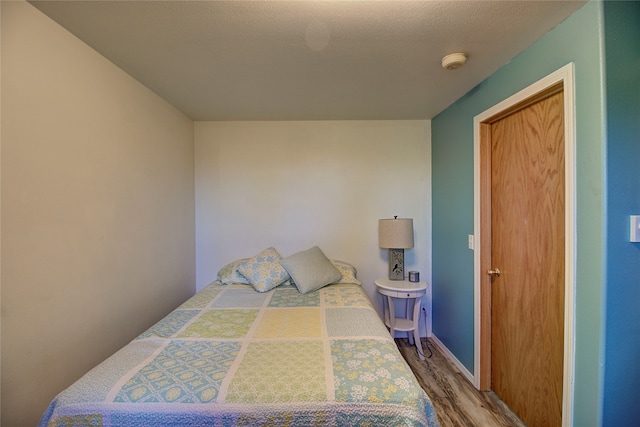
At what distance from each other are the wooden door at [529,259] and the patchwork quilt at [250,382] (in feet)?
3.13

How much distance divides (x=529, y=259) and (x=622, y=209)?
60 centimetres

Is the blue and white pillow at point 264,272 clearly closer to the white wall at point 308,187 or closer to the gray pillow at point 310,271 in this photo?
the gray pillow at point 310,271

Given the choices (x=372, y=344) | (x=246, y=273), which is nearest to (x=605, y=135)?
(x=372, y=344)

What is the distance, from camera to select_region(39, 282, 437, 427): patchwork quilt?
1000 millimetres

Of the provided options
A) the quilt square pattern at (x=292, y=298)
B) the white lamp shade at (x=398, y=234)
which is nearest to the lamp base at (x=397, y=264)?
the white lamp shade at (x=398, y=234)

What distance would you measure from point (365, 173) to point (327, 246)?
878 millimetres

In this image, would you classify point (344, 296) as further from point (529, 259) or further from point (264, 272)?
point (529, 259)

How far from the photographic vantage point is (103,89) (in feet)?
5.30

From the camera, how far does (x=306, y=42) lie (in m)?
1.45

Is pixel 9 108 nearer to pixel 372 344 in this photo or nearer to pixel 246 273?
pixel 246 273

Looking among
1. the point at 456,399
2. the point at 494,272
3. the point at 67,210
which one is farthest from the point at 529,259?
the point at 67,210

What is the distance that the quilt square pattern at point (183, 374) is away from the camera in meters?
1.03

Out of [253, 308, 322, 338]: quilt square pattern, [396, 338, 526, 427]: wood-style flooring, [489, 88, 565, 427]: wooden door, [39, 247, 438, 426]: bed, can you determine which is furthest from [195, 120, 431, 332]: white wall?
[39, 247, 438, 426]: bed

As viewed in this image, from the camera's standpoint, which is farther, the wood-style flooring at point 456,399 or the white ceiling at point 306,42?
the wood-style flooring at point 456,399
